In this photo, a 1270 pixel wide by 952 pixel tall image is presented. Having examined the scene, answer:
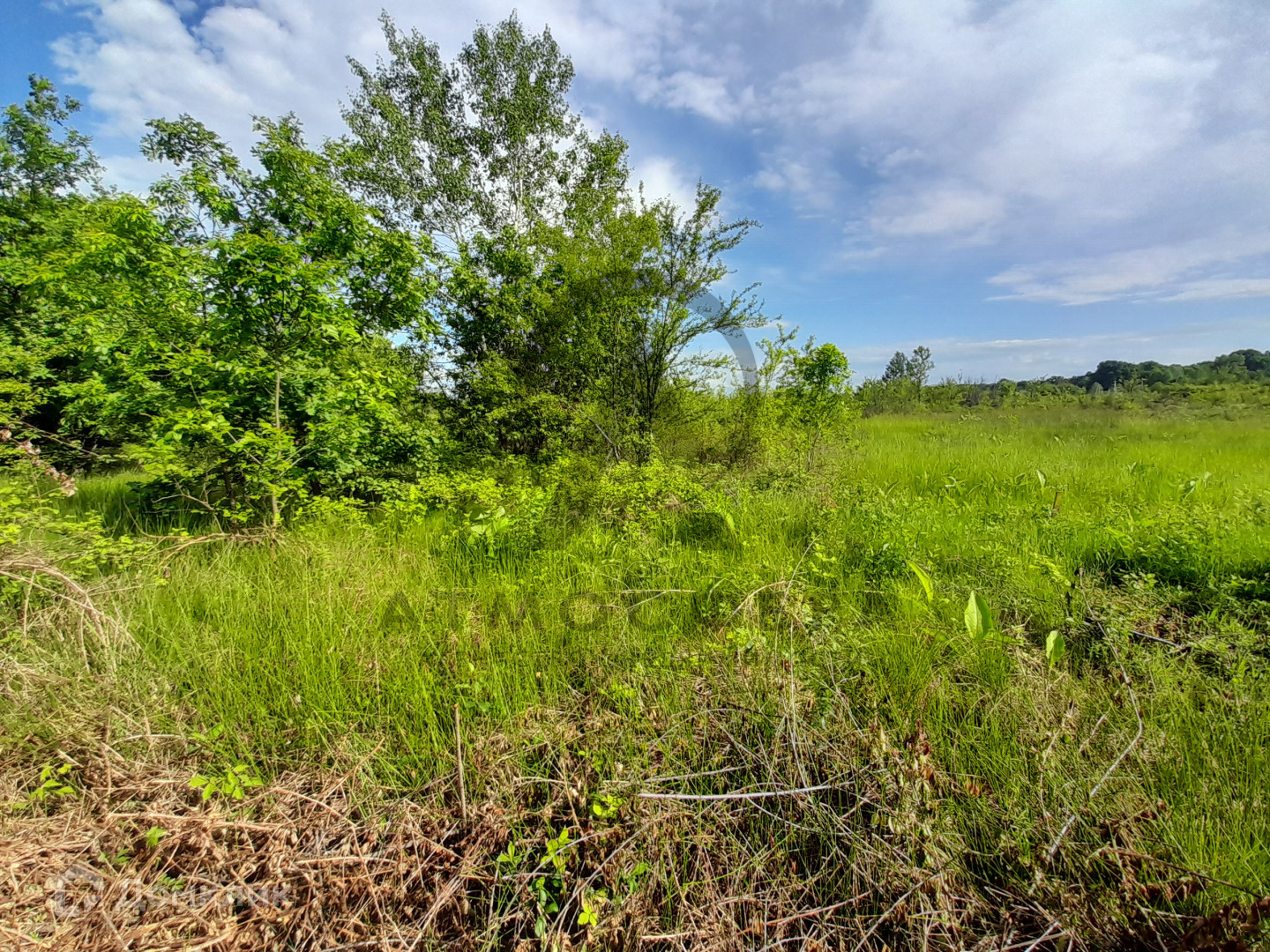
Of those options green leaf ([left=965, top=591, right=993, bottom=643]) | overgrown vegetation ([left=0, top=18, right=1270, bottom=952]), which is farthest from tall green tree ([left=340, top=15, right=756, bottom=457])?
green leaf ([left=965, top=591, right=993, bottom=643])

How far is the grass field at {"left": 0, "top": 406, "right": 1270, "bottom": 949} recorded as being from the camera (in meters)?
1.21

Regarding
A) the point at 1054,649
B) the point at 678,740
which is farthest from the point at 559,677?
the point at 1054,649

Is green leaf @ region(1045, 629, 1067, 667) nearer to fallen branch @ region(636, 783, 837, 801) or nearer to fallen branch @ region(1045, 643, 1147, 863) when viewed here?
fallen branch @ region(1045, 643, 1147, 863)

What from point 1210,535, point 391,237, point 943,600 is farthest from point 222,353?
point 1210,535

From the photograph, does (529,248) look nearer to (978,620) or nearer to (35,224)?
(978,620)

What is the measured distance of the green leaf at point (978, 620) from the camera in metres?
1.94

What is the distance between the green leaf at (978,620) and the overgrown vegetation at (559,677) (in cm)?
1

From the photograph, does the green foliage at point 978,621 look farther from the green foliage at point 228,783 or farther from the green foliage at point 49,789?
the green foliage at point 49,789

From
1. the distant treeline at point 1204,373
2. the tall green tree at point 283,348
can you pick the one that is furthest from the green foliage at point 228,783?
the distant treeline at point 1204,373

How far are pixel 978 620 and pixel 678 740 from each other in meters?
1.47

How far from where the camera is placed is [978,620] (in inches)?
77.3

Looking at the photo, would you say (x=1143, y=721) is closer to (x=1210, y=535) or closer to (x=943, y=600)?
(x=943, y=600)

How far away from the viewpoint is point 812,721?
1634 mm

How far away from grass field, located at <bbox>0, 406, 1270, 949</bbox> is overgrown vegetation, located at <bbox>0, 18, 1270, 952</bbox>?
15mm
